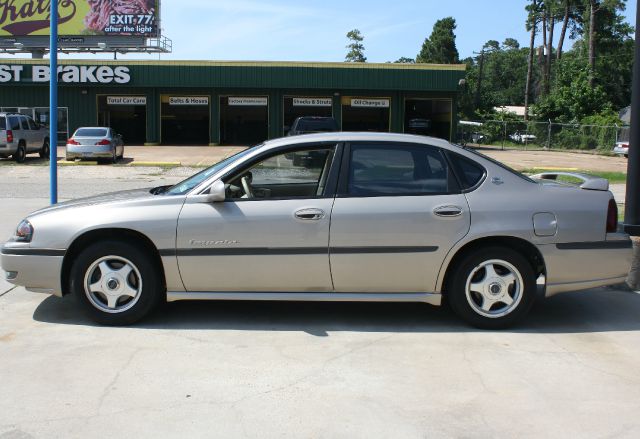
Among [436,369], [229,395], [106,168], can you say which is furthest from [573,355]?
[106,168]

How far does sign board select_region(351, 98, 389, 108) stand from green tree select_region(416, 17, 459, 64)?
34.4 metres

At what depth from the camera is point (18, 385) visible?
14.3ft

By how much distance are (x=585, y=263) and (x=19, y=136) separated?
2545 centimetres

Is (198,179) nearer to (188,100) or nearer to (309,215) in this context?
(309,215)

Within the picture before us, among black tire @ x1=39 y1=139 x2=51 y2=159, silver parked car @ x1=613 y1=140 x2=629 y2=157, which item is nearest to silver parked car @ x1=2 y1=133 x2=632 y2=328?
black tire @ x1=39 y1=139 x2=51 y2=159

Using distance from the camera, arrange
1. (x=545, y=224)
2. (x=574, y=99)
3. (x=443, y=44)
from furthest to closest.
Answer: (x=443, y=44) < (x=574, y=99) < (x=545, y=224)

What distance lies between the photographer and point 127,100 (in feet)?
128

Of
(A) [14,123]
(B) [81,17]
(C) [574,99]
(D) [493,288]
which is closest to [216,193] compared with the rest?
(D) [493,288]

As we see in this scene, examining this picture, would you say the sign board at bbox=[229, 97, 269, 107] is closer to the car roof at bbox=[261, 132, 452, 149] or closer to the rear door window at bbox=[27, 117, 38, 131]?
the rear door window at bbox=[27, 117, 38, 131]

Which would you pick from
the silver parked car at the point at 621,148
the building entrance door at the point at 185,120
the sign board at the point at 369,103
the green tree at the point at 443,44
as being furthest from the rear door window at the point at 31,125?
the green tree at the point at 443,44

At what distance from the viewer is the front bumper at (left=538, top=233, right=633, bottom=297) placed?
5523 millimetres

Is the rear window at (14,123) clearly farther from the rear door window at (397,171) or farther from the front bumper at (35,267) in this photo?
the rear door window at (397,171)

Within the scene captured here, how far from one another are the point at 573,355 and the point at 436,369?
1132 millimetres

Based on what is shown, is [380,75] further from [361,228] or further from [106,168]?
[361,228]
